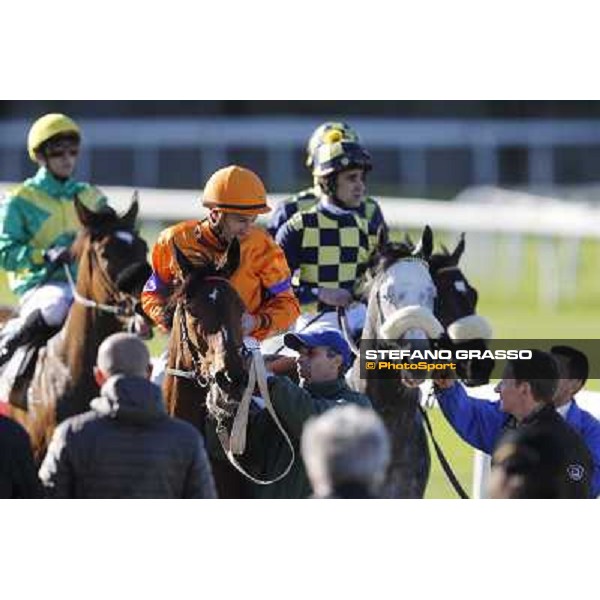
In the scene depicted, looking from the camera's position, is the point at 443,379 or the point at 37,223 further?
the point at 37,223

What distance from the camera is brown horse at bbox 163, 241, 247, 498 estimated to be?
6.70 m

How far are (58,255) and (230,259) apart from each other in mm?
1713

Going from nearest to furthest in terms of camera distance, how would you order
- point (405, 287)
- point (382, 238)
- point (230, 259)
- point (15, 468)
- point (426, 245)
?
point (15, 468)
point (230, 259)
point (405, 287)
point (426, 245)
point (382, 238)

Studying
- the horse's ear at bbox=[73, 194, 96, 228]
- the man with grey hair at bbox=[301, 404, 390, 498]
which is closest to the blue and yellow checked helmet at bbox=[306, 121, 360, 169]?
the horse's ear at bbox=[73, 194, 96, 228]

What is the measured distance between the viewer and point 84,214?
27.0 feet

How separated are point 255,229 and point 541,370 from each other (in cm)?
133

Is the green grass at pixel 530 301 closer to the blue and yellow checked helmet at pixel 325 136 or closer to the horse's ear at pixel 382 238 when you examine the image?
the blue and yellow checked helmet at pixel 325 136

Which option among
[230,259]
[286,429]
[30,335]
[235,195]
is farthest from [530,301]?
[286,429]

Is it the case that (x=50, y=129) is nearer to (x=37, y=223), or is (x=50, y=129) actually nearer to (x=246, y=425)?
(x=37, y=223)

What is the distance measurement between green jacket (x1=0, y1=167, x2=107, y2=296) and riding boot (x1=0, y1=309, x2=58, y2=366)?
0.29 metres

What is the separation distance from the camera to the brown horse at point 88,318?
26.3ft

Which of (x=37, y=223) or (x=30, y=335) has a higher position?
(x=37, y=223)

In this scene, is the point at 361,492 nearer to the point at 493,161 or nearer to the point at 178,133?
the point at 178,133

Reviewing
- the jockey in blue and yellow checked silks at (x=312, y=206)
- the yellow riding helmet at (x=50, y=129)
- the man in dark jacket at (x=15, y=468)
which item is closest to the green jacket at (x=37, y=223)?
the yellow riding helmet at (x=50, y=129)
